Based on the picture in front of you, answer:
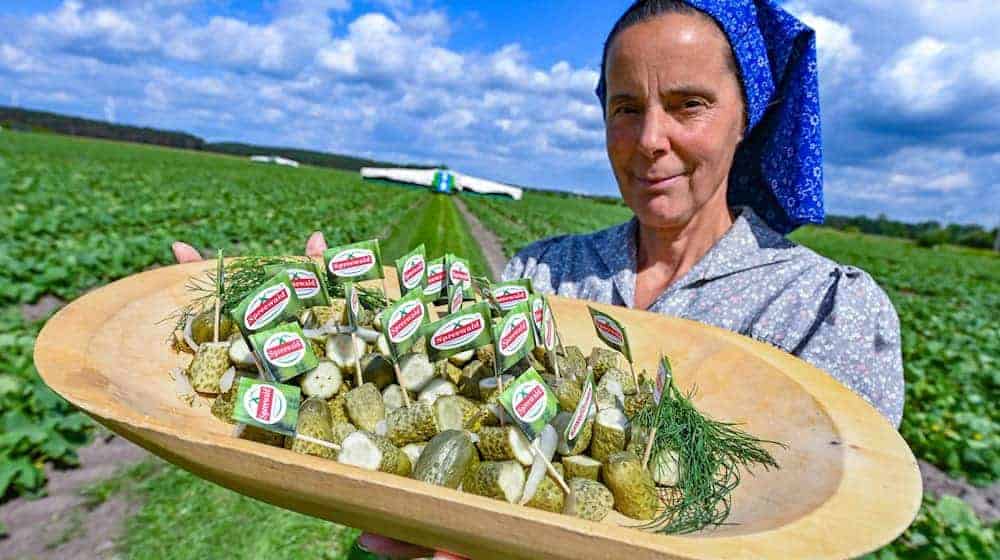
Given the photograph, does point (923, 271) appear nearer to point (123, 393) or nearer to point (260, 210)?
point (260, 210)

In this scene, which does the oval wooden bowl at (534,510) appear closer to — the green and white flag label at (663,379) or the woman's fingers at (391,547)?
the woman's fingers at (391,547)

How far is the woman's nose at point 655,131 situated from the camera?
7.73ft

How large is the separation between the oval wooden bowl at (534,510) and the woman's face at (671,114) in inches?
28.4

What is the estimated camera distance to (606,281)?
300 cm

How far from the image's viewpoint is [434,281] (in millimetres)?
2309

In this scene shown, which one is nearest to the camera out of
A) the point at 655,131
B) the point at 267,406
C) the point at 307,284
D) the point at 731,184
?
the point at 267,406

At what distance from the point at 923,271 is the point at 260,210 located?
30430 mm

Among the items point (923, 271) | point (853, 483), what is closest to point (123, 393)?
point (853, 483)

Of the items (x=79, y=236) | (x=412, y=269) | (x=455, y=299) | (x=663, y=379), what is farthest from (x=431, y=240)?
(x=663, y=379)

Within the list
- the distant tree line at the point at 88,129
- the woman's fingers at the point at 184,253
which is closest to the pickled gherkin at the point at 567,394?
the woman's fingers at the point at 184,253

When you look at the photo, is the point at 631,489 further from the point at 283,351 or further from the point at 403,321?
the point at 283,351

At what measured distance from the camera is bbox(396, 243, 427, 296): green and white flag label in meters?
2.19

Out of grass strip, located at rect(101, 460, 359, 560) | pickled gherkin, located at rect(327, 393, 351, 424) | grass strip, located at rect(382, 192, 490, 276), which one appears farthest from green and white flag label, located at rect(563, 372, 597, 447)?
grass strip, located at rect(382, 192, 490, 276)

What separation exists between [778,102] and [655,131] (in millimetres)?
705
